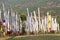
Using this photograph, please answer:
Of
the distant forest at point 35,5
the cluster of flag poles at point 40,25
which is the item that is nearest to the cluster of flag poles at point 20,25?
the cluster of flag poles at point 40,25

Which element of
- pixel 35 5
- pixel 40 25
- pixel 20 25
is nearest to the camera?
pixel 20 25

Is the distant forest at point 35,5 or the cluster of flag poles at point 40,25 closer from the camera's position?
the cluster of flag poles at point 40,25

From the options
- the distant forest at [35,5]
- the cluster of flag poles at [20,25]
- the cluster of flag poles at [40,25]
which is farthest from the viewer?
the distant forest at [35,5]

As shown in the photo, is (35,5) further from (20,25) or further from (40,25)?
(20,25)

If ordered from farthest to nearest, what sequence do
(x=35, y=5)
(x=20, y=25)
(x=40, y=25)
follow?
(x=35, y=5), (x=40, y=25), (x=20, y=25)

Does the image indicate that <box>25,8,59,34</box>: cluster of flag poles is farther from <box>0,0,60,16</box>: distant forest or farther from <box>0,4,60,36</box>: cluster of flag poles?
<box>0,0,60,16</box>: distant forest

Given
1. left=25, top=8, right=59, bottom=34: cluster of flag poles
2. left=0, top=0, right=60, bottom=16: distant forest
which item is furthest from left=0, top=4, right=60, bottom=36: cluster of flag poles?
left=0, top=0, right=60, bottom=16: distant forest

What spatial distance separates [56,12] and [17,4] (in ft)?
11.9

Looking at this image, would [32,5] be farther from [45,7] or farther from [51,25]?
[51,25]

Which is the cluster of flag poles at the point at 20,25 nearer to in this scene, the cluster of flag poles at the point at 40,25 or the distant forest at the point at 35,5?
the cluster of flag poles at the point at 40,25

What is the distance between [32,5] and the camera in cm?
2367

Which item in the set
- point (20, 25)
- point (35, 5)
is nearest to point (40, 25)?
point (20, 25)

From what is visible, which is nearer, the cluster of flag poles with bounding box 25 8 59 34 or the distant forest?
the cluster of flag poles with bounding box 25 8 59 34

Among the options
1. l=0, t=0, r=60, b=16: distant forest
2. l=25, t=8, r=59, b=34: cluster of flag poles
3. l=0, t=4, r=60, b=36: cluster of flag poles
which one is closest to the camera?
l=0, t=4, r=60, b=36: cluster of flag poles
